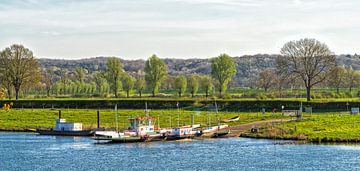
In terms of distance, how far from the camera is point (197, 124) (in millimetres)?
98188

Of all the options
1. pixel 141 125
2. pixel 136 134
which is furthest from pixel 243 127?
pixel 136 134

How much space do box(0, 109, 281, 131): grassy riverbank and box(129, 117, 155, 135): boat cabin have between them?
29.0 ft

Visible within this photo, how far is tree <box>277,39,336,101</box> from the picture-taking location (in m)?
130

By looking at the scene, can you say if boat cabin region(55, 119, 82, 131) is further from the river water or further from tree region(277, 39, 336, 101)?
tree region(277, 39, 336, 101)

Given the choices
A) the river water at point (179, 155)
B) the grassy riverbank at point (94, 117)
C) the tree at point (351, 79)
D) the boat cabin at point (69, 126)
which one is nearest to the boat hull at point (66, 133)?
the boat cabin at point (69, 126)

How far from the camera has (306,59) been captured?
131625 millimetres

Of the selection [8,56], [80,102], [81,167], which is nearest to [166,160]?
[81,167]

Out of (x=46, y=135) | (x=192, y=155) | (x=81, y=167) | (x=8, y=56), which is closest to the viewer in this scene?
(x=81, y=167)

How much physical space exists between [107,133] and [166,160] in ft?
69.6

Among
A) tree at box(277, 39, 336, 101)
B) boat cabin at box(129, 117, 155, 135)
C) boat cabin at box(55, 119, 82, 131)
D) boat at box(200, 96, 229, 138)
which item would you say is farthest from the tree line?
boat cabin at box(55, 119, 82, 131)

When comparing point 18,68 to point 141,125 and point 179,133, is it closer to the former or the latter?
point 141,125

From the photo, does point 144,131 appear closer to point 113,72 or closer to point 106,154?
point 106,154

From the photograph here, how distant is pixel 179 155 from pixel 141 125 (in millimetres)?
20247

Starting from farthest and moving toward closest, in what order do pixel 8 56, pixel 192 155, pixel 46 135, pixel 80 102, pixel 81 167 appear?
pixel 8 56 < pixel 80 102 < pixel 46 135 < pixel 192 155 < pixel 81 167
